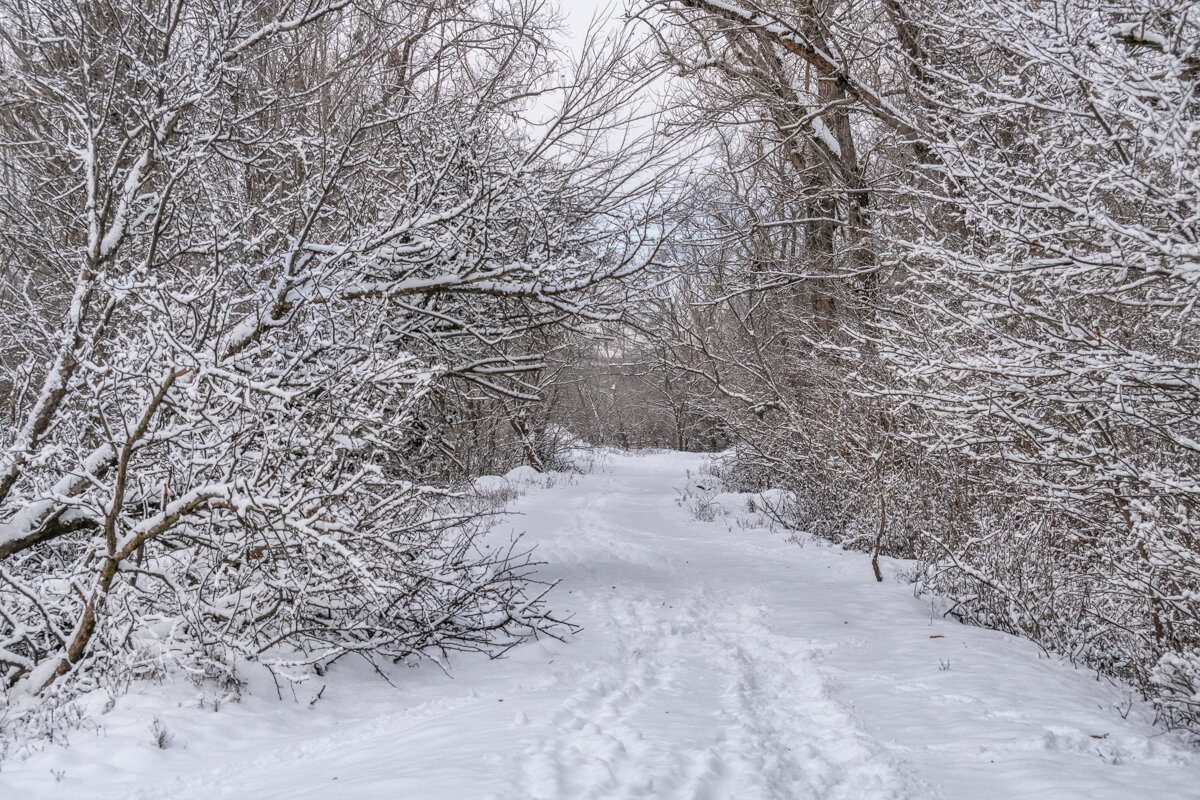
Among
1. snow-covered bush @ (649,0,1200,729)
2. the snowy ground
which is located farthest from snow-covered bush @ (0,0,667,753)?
snow-covered bush @ (649,0,1200,729)

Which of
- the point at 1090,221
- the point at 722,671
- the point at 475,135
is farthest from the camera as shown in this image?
the point at 475,135

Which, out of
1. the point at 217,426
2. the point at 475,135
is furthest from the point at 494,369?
the point at 217,426

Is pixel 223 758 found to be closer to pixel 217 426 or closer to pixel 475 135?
pixel 217 426

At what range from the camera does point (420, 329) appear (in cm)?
646

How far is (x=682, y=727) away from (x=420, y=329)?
4.11m

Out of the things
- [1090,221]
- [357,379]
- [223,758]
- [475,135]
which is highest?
[475,135]

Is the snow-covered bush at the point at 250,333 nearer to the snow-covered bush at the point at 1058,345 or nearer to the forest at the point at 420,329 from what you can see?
the forest at the point at 420,329

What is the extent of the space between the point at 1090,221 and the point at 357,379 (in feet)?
14.0

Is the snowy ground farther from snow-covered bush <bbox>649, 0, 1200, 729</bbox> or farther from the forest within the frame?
snow-covered bush <bbox>649, 0, 1200, 729</bbox>

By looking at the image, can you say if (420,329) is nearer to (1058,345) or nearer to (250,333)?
(250,333)

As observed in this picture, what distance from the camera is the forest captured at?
13.3ft

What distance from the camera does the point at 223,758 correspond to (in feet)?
11.6

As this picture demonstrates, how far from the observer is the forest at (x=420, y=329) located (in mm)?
4062

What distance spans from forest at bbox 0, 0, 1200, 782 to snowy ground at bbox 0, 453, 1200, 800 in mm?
365
